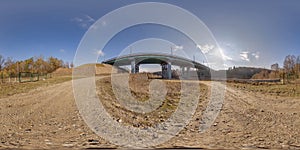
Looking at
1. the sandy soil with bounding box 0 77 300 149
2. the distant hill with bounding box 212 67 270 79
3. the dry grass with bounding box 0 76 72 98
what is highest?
the distant hill with bounding box 212 67 270 79

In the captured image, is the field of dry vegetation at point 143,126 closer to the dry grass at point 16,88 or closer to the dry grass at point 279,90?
the dry grass at point 16,88

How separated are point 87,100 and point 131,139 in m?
5.65

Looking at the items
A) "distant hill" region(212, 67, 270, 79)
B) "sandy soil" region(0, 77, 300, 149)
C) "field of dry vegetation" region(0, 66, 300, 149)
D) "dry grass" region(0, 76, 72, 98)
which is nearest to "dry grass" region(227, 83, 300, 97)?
"field of dry vegetation" region(0, 66, 300, 149)

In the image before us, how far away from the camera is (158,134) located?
591cm

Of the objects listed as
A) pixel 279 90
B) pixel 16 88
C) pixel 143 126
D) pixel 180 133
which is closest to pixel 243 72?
pixel 279 90

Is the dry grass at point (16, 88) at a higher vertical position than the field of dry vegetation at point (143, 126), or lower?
higher

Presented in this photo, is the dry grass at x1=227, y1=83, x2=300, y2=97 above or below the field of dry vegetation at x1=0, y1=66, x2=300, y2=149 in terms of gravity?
above

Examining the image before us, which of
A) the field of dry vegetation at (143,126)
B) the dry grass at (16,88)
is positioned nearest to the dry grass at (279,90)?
the field of dry vegetation at (143,126)

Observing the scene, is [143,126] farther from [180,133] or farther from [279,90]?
[279,90]

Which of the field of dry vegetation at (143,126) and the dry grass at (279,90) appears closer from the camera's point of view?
the field of dry vegetation at (143,126)

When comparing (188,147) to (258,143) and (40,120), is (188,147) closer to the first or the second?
(258,143)

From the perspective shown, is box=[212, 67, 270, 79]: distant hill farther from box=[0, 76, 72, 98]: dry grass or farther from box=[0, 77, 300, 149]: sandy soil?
box=[0, 77, 300, 149]: sandy soil

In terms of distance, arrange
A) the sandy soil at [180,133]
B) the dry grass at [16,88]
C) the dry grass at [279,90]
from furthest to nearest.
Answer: the dry grass at [279,90] < the dry grass at [16,88] < the sandy soil at [180,133]

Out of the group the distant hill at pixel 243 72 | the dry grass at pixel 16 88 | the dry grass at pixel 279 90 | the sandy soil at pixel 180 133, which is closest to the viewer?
the sandy soil at pixel 180 133
